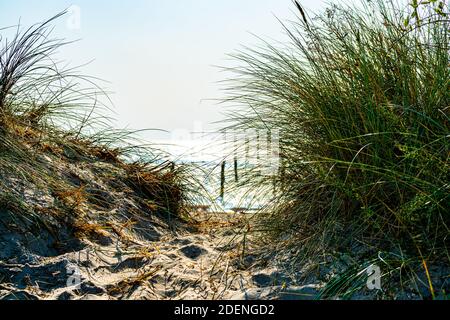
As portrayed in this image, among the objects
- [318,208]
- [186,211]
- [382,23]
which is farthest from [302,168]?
[186,211]

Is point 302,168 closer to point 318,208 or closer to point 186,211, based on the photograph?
point 318,208

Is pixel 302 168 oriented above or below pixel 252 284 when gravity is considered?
above

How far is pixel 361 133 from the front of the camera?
264 centimetres

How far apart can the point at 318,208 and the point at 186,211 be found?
142 cm

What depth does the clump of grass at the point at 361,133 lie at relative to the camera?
2.22 metres

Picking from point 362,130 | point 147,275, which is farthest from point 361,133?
point 147,275

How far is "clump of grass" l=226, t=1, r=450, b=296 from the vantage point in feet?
7.28

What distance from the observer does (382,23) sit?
3.00 meters
